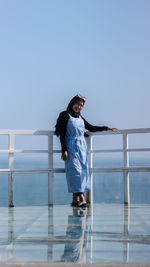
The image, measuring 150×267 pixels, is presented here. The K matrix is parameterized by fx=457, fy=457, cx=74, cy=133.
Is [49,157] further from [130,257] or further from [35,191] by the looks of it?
[35,191]

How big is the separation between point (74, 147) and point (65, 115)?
17.0 inches

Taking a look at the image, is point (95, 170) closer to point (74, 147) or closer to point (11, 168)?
point (74, 147)

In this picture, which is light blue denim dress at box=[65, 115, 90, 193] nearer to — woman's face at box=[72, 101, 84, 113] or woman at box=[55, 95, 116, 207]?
woman at box=[55, 95, 116, 207]

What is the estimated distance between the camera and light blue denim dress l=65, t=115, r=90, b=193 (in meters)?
5.88

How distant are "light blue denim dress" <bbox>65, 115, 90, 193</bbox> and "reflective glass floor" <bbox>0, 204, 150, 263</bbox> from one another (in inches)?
18.7

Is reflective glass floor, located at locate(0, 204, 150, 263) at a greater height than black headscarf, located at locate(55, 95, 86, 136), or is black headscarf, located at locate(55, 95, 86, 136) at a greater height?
black headscarf, located at locate(55, 95, 86, 136)

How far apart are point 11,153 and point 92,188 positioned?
124 centimetres

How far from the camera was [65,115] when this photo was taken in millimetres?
5930

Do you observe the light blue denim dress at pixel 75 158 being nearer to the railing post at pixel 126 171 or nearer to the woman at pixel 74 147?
the woman at pixel 74 147

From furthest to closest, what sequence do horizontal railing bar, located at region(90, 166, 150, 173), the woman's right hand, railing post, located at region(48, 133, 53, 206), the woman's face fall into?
railing post, located at region(48, 133, 53, 206), horizontal railing bar, located at region(90, 166, 150, 173), the woman's face, the woman's right hand

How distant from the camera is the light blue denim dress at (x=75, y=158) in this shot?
Result: 5.88 meters

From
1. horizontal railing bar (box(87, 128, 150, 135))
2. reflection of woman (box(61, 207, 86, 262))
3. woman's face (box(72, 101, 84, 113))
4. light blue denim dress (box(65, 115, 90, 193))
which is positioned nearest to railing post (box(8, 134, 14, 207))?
light blue denim dress (box(65, 115, 90, 193))

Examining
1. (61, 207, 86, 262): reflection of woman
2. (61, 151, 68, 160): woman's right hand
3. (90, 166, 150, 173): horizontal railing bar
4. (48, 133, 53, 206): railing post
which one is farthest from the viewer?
(48, 133, 53, 206): railing post

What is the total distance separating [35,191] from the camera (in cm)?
9019
